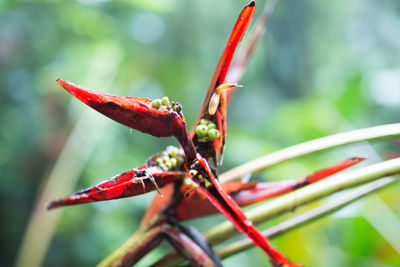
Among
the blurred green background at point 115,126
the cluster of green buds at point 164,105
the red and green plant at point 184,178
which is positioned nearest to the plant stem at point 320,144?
the red and green plant at point 184,178

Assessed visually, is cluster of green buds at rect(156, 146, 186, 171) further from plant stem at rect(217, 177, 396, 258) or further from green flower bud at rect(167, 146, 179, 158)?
plant stem at rect(217, 177, 396, 258)

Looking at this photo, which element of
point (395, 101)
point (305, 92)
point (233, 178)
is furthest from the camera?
point (305, 92)

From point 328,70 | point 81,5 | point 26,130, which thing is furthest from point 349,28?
point 26,130

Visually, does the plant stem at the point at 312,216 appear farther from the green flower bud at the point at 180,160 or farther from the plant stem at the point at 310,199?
the green flower bud at the point at 180,160

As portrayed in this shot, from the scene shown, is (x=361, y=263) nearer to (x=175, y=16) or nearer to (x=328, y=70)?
(x=175, y=16)

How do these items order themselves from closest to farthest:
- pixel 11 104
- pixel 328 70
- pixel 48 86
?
pixel 48 86 → pixel 11 104 → pixel 328 70

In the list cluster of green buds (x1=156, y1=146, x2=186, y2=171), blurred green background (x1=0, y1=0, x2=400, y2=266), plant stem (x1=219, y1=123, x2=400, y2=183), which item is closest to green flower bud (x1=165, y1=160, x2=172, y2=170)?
cluster of green buds (x1=156, y1=146, x2=186, y2=171)

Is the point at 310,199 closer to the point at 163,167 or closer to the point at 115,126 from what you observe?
the point at 163,167
